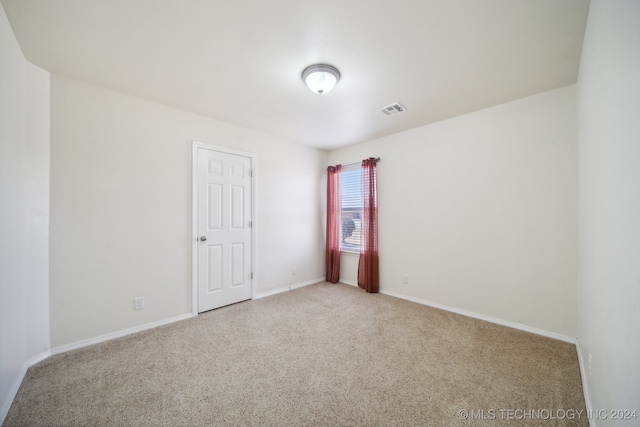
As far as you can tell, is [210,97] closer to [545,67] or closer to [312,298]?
[312,298]

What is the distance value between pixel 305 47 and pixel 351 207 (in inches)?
111

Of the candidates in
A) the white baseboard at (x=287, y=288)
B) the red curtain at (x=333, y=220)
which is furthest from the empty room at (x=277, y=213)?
the red curtain at (x=333, y=220)

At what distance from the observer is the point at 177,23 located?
161 cm

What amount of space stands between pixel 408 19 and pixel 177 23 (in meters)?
1.55

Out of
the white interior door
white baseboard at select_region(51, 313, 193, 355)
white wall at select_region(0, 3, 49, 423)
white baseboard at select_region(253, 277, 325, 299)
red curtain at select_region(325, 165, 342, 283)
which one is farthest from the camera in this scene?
red curtain at select_region(325, 165, 342, 283)

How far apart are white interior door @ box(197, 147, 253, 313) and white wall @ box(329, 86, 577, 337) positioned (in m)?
2.18

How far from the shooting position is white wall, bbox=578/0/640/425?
2.78 feet

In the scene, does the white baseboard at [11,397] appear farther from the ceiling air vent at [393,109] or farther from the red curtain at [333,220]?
the ceiling air vent at [393,109]

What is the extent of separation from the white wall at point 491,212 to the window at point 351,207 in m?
0.52

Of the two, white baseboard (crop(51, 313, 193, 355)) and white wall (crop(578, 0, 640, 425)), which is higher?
white wall (crop(578, 0, 640, 425))

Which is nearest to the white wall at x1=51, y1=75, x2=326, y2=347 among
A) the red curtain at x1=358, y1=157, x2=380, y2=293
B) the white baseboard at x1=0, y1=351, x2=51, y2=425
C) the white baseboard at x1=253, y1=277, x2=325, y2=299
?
the white baseboard at x1=0, y1=351, x2=51, y2=425

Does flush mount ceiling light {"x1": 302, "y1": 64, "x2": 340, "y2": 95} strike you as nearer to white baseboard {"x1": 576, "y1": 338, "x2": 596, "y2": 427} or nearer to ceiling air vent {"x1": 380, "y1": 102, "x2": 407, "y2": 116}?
ceiling air vent {"x1": 380, "y1": 102, "x2": 407, "y2": 116}

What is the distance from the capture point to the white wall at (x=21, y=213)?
1.55 m

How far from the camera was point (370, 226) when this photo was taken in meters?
3.89
